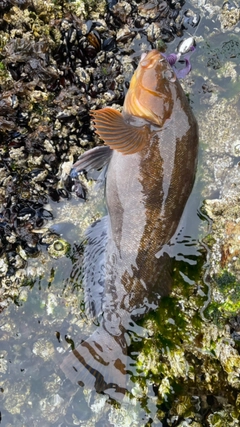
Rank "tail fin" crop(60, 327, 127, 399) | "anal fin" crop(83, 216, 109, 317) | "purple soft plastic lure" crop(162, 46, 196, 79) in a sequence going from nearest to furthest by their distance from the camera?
"tail fin" crop(60, 327, 127, 399) → "anal fin" crop(83, 216, 109, 317) → "purple soft plastic lure" crop(162, 46, 196, 79)

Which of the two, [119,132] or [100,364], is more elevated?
[119,132]

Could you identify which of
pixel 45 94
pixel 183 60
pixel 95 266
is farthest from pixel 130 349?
pixel 183 60

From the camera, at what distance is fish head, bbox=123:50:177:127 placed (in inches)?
155

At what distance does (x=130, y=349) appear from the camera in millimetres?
4340

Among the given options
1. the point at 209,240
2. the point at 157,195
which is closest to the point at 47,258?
the point at 157,195

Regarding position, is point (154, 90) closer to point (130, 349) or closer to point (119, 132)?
point (119, 132)

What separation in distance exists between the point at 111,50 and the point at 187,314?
119 inches

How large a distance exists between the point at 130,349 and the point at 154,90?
2.67m

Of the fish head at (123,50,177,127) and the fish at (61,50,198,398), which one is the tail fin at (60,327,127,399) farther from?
the fish head at (123,50,177,127)

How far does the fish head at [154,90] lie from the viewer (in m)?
3.94

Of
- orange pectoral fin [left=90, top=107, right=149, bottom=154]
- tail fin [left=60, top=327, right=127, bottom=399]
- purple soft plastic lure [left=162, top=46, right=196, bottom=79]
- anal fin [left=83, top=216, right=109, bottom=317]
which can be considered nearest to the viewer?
orange pectoral fin [left=90, top=107, right=149, bottom=154]

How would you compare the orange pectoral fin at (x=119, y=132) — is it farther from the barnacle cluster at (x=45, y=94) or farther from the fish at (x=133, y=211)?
the barnacle cluster at (x=45, y=94)

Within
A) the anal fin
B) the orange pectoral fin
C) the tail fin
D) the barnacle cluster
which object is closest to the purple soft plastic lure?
the barnacle cluster

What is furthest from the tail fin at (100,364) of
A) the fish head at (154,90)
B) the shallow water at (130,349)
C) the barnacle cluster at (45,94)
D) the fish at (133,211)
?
the fish head at (154,90)
